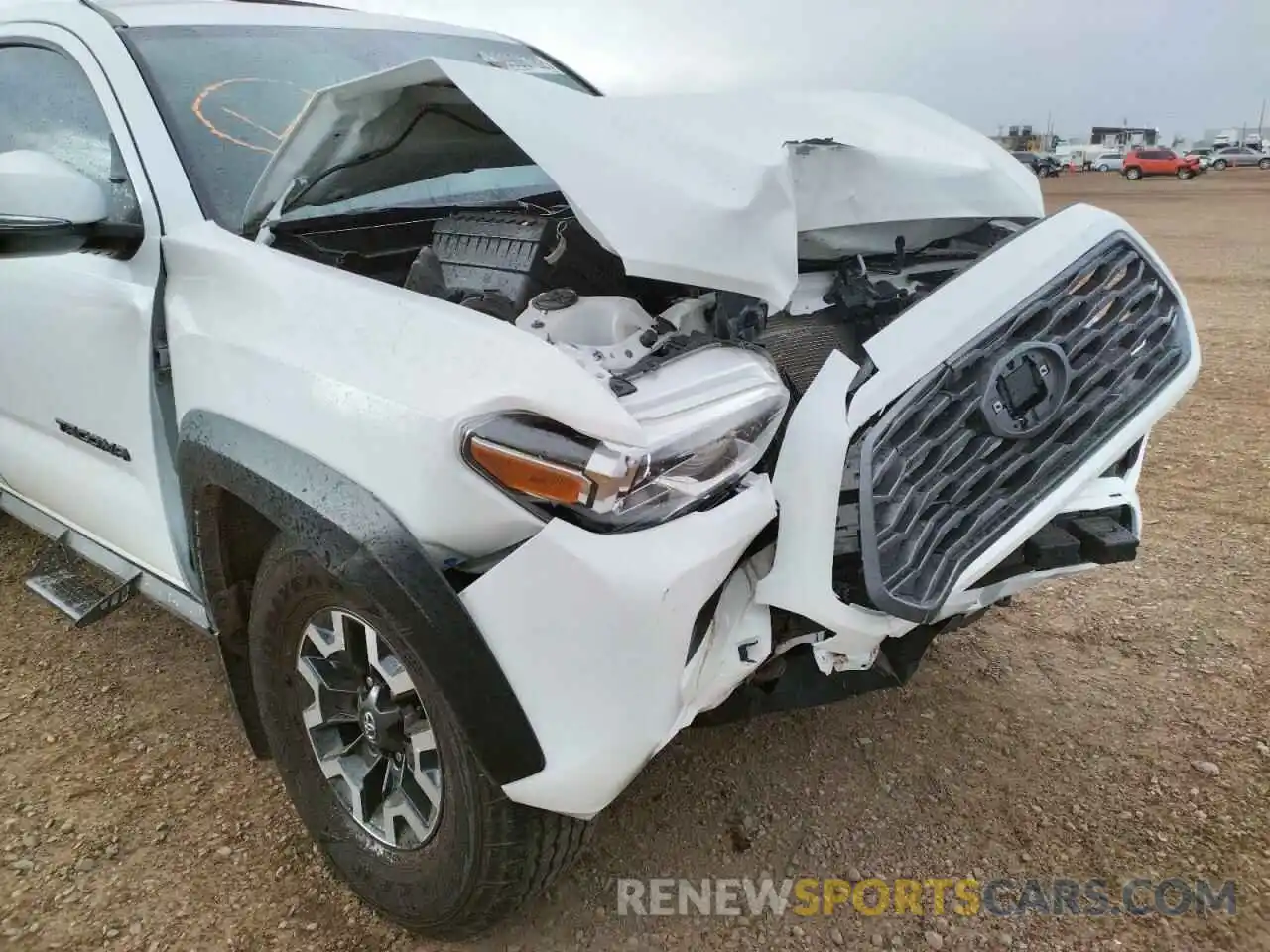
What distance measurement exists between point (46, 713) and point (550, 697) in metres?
2.08

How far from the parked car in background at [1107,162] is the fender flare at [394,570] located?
54321 mm

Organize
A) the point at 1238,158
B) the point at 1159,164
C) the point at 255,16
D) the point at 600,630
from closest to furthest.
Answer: the point at 600,630
the point at 255,16
the point at 1159,164
the point at 1238,158

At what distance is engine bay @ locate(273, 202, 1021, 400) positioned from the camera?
1909 millimetres

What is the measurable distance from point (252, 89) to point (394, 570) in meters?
1.78

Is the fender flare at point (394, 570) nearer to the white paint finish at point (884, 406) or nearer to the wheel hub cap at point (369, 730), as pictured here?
the wheel hub cap at point (369, 730)

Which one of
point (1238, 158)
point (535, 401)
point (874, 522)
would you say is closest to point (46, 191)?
point (535, 401)

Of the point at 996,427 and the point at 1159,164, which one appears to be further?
the point at 1159,164

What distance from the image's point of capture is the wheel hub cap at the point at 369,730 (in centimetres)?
179

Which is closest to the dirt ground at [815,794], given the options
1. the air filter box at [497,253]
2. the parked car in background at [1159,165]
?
the air filter box at [497,253]

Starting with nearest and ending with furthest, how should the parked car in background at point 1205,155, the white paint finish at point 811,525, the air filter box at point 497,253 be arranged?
the white paint finish at point 811,525
the air filter box at point 497,253
the parked car in background at point 1205,155

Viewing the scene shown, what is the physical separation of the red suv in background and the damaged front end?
137ft

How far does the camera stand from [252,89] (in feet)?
8.82

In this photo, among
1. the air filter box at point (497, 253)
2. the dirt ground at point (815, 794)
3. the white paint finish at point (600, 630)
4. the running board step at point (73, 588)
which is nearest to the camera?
the white paint finish at point (600, 630)

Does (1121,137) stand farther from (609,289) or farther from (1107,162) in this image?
(609,289)
